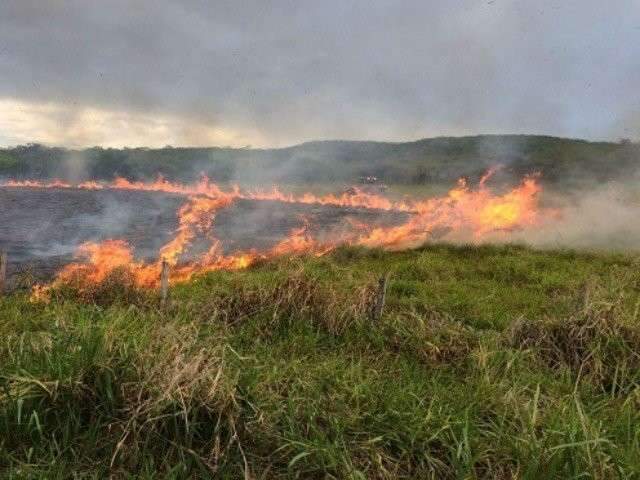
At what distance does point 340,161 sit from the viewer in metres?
91.1

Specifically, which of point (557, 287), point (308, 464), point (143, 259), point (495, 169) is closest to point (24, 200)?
point (143, 259)

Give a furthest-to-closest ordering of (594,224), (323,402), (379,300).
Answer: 1. (594,224)
2. (379,300)
3. (323,402)

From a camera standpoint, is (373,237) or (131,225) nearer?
(373,237)

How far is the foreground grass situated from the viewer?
15.2 ft

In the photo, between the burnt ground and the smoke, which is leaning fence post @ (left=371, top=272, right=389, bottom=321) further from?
the smoke

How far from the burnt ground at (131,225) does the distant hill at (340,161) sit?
2504cm

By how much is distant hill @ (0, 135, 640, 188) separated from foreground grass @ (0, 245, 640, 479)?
43.1 metres

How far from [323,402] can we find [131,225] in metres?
35.0

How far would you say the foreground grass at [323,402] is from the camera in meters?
4.63

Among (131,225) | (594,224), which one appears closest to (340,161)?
(131,225)

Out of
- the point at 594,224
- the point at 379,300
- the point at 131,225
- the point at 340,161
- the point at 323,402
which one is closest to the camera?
the point at 323,402

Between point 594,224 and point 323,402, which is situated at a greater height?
point 594,224

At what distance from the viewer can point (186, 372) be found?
16.4 feet

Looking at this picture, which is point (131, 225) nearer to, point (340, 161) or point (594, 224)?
point (594, 224)
